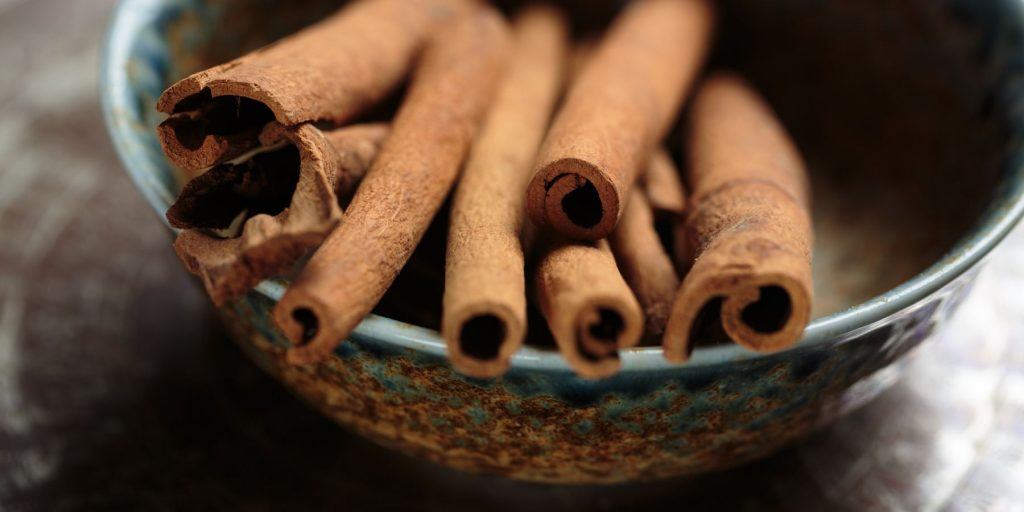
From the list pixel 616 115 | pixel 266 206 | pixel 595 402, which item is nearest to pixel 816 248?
pixel 616 115

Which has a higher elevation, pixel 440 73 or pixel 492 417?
pixel 440 73

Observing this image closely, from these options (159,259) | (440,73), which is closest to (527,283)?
(440,73)

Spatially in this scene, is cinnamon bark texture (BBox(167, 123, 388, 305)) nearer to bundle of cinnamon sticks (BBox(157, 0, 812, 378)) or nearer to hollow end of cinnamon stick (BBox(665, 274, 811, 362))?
bundle of cinnamon sticks (BBox(157, 0, 812, 378))

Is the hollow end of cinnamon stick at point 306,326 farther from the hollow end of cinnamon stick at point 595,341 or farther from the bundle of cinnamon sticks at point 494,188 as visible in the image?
the hollow end of cinnamon stick at point 595,341

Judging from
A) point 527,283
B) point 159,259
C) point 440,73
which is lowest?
point 159,259

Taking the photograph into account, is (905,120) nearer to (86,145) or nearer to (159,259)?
(159,259)

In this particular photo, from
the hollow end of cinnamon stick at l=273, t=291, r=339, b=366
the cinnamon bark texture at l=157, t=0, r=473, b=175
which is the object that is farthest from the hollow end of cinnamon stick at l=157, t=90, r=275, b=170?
the hollow end of cinnamon stick at l=273, t=291, r=339, b=366

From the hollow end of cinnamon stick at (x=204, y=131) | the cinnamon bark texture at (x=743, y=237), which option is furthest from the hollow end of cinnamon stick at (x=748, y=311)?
the hollow end of cinnamon stick at (x=204, y=131)
